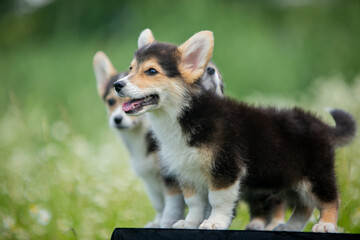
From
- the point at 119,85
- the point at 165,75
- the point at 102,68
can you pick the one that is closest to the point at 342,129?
the point at 165,75

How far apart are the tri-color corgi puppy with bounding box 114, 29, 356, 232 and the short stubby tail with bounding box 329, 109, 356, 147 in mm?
118

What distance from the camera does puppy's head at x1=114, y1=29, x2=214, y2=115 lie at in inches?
125

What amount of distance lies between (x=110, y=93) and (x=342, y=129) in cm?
208

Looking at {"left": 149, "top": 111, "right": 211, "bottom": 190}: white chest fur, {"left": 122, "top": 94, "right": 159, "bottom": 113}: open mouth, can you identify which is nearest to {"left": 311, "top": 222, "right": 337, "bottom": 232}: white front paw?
{"left": 149, "top": 111, "right": 211, "bottom": 190}: white chest fur

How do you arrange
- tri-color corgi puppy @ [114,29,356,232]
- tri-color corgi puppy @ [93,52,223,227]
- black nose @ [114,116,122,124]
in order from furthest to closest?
black nose @ [114,116,122,124]
tri-color corgi puppy @ [93,52,223,227]
tri-color corgi puppy @ [114,29,356,232]

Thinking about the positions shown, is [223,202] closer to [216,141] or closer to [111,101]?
[216,141]

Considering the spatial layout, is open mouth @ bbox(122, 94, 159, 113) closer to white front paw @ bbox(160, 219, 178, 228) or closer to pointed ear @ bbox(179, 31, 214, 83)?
pointed ear @ bbox(179, 31, 214, 83)

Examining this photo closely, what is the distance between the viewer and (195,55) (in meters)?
3.30

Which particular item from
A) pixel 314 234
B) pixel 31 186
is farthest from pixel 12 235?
pixel 314 234

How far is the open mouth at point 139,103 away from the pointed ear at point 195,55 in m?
0.26

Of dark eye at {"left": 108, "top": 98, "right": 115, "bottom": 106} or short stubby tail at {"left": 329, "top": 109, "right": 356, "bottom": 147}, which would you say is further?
dark eye at {"left": 108, "top": 98, "right": 115, "bottom": 106}

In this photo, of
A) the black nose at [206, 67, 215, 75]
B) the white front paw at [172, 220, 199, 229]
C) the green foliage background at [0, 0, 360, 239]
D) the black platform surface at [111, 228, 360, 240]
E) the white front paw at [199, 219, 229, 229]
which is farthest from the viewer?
the green foliage background at [0, 0, 360, 239]

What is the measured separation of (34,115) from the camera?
6.57 meters

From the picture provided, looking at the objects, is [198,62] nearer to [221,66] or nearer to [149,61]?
[149,61]
